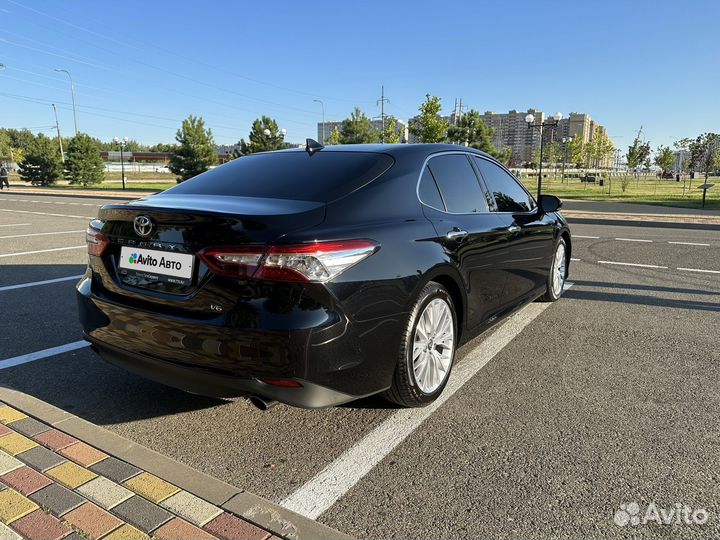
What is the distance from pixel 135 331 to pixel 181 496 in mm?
893

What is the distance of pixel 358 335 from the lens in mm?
2555

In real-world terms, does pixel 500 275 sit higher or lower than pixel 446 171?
lower

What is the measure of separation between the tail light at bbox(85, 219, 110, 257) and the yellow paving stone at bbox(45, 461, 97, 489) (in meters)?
1.13

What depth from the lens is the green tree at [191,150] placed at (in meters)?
44.2

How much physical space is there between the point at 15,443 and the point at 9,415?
1.28 ft

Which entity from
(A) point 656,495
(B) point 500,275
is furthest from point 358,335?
(B) point 500,275

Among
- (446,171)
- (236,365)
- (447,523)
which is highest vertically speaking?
(446,171)

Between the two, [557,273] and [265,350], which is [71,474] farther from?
[557,273]

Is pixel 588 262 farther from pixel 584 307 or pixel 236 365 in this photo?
pixel 236 365

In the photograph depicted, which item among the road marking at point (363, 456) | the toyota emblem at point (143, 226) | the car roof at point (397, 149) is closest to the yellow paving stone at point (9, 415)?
the toyota emblem at point (143, 226)

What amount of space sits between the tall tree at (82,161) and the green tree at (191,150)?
6954mm

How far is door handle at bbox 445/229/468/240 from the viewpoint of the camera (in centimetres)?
328

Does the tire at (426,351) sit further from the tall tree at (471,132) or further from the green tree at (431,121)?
the tall tree at (471,132)

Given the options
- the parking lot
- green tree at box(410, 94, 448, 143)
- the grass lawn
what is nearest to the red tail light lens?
the parking lot
